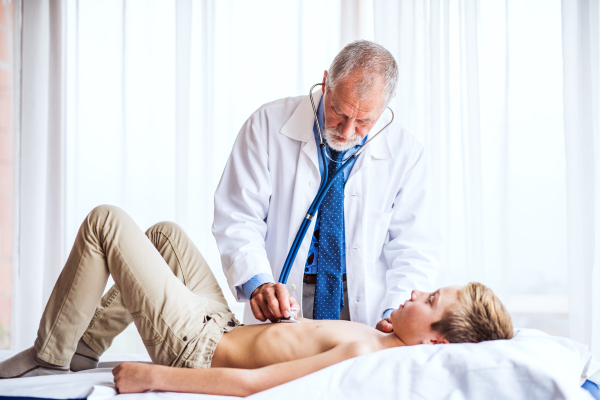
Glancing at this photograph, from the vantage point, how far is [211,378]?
1.10m

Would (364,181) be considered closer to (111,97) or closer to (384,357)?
(384,357)

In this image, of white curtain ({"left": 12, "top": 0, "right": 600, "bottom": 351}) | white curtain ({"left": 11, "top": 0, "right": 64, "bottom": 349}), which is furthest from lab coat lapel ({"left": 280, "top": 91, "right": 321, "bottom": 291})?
white curtain ({"left": 11, "top": 0, "right": 64, "bottom": 349})

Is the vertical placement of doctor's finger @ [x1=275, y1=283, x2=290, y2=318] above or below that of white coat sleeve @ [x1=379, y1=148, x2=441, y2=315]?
below

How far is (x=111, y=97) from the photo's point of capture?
2.80 metres

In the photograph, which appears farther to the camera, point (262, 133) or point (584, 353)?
point (262, 133)

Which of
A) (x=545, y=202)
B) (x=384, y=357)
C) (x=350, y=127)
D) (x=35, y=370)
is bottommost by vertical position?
(x=35, y=370)

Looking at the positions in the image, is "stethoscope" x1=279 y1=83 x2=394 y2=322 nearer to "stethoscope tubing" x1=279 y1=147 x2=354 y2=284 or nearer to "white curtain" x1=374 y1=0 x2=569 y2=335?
"stethoscope tubing" x1=279 y1=147 x2=354 y2=284

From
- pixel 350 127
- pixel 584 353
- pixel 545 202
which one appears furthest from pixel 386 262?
pixel 545 202

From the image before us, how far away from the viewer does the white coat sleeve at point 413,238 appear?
1.63 metres

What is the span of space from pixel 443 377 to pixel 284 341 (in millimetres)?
445

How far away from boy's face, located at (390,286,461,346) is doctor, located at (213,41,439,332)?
7.1 inches

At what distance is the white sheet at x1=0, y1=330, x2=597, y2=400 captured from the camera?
0.97 meters

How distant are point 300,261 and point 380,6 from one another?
5.30 ft

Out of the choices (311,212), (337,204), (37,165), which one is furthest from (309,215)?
(37,165)
